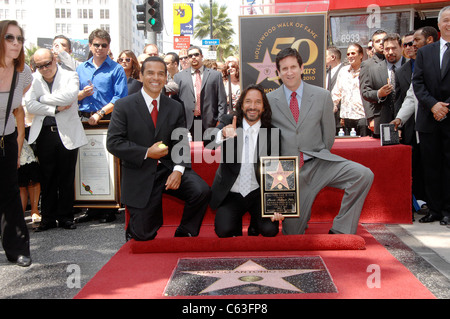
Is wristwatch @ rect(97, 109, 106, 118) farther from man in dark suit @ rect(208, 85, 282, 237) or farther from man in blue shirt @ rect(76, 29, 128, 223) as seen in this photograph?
man in dark suit @ rect(208, 85, 282, 237)

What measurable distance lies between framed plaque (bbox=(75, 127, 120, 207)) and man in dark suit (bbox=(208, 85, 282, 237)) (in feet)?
5.95

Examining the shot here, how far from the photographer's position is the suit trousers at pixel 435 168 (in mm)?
4996

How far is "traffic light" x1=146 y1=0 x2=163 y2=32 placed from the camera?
361 inches

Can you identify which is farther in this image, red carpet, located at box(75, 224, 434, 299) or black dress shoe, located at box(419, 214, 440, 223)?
black dress shoe, located at box(419, 214, 440, 223)

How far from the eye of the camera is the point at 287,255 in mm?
3779

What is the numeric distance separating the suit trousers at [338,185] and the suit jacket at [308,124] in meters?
0.11

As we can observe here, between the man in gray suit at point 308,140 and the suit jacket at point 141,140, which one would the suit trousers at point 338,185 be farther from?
the suit jacket at point 141,140

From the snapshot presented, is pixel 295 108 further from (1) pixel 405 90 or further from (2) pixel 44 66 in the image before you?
(2) pixel 44 66

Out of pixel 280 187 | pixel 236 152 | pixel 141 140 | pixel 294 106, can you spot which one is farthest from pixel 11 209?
pixel 294 106

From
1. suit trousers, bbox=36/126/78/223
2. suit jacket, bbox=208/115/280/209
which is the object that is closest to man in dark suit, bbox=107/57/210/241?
suit jacket, bbox=208/115/280/209

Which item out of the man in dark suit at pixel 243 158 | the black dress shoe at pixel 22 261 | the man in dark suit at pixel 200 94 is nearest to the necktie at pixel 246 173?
the man in dark suit at pixel 243 158

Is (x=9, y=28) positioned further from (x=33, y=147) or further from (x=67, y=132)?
(x=33, y=147)

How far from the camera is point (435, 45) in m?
5.00

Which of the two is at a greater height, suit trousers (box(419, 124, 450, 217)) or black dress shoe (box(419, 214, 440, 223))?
suit trousers (box(419, 124, 450, 217))
